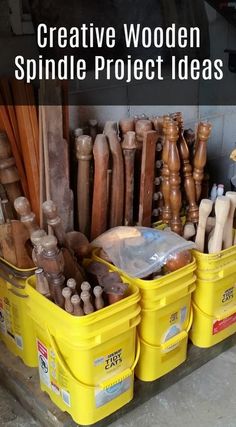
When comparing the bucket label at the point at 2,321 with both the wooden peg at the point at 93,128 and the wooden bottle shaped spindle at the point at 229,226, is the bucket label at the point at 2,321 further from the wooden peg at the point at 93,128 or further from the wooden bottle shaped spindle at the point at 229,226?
the wooden bottle shaped spindle at the point at 229,226

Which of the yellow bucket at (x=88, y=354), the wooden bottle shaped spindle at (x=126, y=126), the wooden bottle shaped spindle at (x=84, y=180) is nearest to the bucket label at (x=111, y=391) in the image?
the yellow bucket at (x=88, y=354)

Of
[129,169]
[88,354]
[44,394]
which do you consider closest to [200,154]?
[129,169]

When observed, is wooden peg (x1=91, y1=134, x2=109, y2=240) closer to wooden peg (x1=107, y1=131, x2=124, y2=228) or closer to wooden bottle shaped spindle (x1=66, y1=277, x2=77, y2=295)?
wooden peg (x1=107, y1=131, x2=124, y2=228)

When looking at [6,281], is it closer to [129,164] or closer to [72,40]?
[129,164]

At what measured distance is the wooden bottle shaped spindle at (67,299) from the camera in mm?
1129

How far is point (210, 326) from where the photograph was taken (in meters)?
1.48

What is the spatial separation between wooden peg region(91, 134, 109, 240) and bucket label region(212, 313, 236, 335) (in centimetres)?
43

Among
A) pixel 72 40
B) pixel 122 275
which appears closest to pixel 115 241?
pixel 122 275

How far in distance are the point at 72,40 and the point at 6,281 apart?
0.71m

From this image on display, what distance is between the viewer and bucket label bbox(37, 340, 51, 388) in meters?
1.28

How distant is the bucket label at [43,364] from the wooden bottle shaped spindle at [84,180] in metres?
0.37

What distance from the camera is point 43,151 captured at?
4.45 ft

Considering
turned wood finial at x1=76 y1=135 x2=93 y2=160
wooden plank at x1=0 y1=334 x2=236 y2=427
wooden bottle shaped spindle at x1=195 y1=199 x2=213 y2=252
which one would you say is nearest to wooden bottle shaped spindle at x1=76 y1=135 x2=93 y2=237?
turned wood finial at x1=76 y1=135 x2=93 y2=160

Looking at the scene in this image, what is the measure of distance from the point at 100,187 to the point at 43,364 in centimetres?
49
